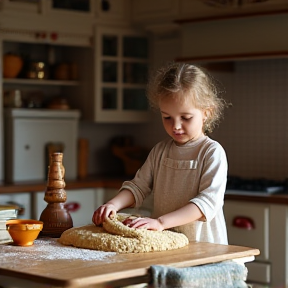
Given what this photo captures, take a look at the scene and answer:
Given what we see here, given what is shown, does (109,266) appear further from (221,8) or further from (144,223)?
(221,8)

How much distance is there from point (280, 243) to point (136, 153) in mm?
1432

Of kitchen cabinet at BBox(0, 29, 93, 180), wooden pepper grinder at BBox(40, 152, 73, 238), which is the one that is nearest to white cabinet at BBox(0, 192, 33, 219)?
kitchen cabinet at BBox(0, 29, 93, 180)

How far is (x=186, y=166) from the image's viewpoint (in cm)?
218

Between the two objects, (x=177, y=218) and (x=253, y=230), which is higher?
(x=177, y=218)

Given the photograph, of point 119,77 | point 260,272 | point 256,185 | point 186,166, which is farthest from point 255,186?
point 186,166

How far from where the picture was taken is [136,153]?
460cm

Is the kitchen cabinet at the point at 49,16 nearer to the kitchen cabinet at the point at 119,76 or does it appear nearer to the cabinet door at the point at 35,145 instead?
the kitchen cabinet at the point at 119,76

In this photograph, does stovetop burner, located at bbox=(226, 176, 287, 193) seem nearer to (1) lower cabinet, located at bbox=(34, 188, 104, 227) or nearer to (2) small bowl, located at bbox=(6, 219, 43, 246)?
(1) lower cabinet, located at bbox=(34, 188, 104, 227)

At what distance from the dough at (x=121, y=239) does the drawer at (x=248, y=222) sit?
1601mm

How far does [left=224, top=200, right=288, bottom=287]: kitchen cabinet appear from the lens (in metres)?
3.43

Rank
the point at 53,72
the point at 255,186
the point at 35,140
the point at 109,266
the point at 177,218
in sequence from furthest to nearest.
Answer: the point at 53,72 → the point at 35,140 → the point at 255,186 → the point at 177,218 → the point at 109,266

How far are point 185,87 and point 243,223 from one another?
156 centimetres

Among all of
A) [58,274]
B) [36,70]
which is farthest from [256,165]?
[58,274]

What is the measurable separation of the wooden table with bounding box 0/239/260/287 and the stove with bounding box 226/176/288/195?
173 centimetres
